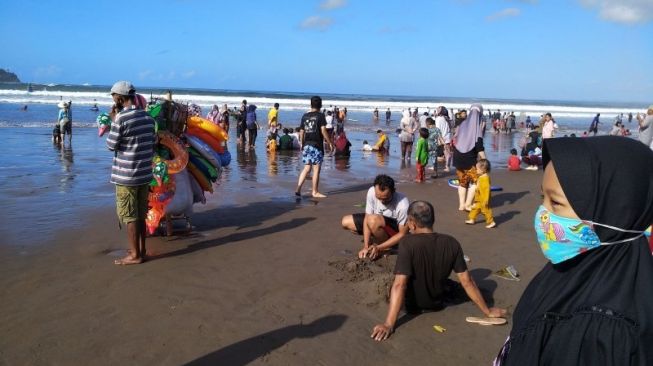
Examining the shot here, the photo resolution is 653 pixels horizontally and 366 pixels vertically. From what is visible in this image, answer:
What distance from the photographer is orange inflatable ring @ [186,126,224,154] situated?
6844mm

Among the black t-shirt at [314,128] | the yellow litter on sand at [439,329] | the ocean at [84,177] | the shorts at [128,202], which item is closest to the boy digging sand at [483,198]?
the ocean at [84,177]

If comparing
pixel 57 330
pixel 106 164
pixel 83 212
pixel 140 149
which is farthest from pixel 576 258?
pixel 106 164

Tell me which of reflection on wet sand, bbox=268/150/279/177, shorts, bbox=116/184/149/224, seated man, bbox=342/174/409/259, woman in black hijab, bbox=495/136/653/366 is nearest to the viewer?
woman in black hijab, bbox=495/136/653/366

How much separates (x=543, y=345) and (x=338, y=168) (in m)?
12.1

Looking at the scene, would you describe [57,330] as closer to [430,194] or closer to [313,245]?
[313,245]

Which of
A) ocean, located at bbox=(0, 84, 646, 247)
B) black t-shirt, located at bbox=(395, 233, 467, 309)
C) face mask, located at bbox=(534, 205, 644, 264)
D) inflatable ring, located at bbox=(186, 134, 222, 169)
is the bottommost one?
ocean, located at bbox=(0, 84, 646, 247)

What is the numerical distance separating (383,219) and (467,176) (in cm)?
329

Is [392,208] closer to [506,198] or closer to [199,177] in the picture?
[199,177]

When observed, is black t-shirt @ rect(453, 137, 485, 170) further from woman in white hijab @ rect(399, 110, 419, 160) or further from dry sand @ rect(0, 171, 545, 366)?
woman in white hijab @ rect(399, 110, 419, 160)

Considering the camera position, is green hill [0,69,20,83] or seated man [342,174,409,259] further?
green hill [0,69,20,83]

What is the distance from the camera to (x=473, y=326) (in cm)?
425

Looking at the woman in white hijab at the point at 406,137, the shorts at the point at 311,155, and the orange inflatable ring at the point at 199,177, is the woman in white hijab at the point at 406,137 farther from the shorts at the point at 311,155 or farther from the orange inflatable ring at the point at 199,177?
the orange inflatable ring at the point at 199,177

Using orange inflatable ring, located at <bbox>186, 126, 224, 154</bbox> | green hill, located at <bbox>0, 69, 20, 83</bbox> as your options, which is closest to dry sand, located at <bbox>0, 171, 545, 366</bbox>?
orange inflatable ring, located at <bbox>186, 126, 224, 154</bbox>

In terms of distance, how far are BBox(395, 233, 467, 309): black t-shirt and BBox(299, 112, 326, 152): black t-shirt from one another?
5.36 metres
